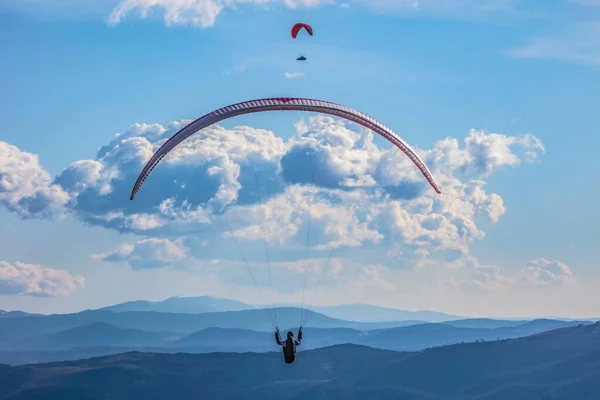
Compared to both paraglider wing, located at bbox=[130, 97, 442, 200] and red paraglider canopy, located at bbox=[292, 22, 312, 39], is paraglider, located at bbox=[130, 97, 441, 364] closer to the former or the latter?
paraglider wing, located at bbox=[130, 97, 442, 200]

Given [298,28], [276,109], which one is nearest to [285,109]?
[276,109]

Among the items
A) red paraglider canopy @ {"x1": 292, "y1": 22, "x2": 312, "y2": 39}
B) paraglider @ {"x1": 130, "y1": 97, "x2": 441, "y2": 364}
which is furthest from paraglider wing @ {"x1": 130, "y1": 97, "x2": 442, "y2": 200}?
red paraglider canopy @ {"x1": 292, "y1": 22, "x2": 312, "y2": 39}

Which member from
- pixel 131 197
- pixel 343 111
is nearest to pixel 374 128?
pixel 343 111

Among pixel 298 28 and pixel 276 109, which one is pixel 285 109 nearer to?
pixel 276 109

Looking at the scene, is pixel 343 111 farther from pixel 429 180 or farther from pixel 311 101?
pixel 429 180

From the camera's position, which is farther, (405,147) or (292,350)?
(405,147)

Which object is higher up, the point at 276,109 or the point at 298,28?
the point at 298,28

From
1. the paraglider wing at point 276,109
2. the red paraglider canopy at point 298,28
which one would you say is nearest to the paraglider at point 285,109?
the paraglider wing at point 276,109

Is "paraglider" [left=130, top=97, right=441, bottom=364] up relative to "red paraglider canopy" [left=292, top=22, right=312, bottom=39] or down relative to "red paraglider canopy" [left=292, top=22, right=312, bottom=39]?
down
